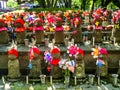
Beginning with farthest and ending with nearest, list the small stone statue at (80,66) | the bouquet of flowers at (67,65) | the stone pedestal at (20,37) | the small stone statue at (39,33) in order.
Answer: the stone pedestal at (20,37) < the small stone statue at (39,33) < the small stone statue at (80,66) < the bouquet of flowers at (67,65)

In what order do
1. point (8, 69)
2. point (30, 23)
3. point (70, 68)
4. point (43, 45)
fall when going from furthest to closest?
1. point (30, 23)
2. point (43, 45)
3. point (8, 69)
4. point (70, 68)

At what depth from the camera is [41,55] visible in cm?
1209

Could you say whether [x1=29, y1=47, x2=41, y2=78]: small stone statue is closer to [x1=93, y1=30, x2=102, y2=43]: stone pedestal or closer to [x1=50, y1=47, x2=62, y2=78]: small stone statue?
[x1=50, y1=47, x2=62, y2=78]: small stone statue

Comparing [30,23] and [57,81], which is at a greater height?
[30,23]

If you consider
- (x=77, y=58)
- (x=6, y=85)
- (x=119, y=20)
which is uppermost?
(x=119, y=20)

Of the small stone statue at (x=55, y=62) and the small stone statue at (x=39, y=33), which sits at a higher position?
the small stone statue at (x=39, y=33)

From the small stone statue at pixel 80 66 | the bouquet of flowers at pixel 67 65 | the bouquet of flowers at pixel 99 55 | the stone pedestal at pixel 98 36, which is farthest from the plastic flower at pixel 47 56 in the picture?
the stone pedestal at pixel 98 36

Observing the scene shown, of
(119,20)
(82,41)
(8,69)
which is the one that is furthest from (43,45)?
(119,20)

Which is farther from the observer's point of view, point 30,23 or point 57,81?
point 30,23

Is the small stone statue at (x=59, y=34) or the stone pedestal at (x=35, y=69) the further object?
the small stone statue at (x=59, y=34)

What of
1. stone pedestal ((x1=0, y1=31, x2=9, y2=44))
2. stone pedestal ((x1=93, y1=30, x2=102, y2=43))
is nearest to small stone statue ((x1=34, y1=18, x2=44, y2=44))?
stone pedestal ((x1=0, y1=31, x2=9, y2=44))

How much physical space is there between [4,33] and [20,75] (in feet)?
9.41

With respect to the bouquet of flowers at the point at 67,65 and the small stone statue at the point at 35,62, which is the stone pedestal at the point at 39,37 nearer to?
the small stone statue at the point at 35,62

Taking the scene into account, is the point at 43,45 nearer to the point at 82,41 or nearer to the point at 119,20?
the point at 82,41
